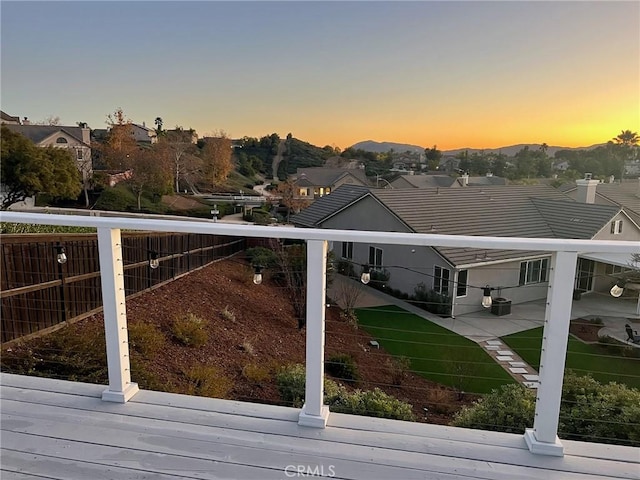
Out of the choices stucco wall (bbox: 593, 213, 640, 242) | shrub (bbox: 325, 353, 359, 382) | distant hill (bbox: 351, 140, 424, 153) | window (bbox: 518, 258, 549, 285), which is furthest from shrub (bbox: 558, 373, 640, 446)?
distant hill (bbox: 351, 140, 424, 153)

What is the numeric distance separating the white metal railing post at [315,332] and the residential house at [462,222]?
333 inches

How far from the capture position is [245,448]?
1.46 m

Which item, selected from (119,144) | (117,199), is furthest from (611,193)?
(119,144)

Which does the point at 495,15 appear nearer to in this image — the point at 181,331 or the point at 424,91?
the point at 424,91

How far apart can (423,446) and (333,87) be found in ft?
65.5

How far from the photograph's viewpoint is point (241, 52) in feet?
51.6

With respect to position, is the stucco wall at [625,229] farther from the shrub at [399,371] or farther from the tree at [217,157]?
the tree at [217,157]

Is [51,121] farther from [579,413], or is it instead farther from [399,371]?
[579,413]

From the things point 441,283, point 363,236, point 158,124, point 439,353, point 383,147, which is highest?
point 158,124

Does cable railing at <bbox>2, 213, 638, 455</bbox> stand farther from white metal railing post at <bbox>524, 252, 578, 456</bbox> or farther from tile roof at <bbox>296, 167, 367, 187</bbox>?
tile roof at <bbox>296, 167, 367, 187</bbox>

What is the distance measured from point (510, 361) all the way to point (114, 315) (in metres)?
7.38

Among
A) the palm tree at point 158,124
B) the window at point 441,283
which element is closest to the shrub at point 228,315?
Answer: the window at point 441,283

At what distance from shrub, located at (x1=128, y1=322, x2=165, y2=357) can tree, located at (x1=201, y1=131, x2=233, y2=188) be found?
59.4 feet

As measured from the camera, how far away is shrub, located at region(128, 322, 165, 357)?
3.06 m
